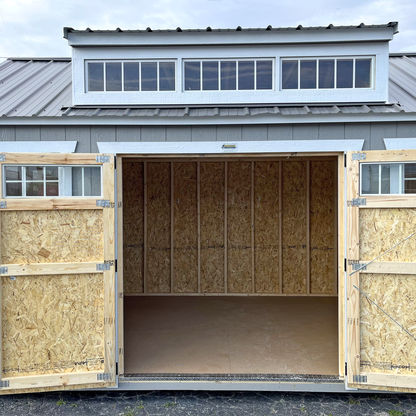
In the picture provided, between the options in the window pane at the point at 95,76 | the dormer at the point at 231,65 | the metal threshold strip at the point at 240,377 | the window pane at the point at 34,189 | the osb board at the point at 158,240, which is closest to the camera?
the window pane at the point at 34,189

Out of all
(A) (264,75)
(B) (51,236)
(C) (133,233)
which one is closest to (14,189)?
(B) (51,236)

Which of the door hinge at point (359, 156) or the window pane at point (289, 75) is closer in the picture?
the door hinge at point (359, 156)

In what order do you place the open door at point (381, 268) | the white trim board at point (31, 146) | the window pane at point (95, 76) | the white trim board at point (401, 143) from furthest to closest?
the window pane at point (95, 76) → the white trim board at point (31, 146) → the white trim board at point (401, 143) → the open door at point (381, 268)

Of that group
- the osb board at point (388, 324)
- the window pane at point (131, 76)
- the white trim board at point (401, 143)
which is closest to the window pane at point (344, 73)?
the white trim board at point (401, 143)

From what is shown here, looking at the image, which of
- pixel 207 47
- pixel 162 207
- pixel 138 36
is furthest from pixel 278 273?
pixel 138 36

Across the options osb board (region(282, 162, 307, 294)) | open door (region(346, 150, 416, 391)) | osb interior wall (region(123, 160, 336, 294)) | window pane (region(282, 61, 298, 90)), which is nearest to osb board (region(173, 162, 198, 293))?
osb interior wall (region(123, 160, 336, 294))

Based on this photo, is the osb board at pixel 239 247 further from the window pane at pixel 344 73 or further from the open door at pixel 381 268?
the open door at pixel 381 268

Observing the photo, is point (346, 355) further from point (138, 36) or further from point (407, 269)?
point (138, 36)

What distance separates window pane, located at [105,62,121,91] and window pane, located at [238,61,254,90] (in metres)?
1.85

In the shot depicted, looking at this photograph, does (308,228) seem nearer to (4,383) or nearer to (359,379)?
(359,379)

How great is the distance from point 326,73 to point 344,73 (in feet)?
0.86

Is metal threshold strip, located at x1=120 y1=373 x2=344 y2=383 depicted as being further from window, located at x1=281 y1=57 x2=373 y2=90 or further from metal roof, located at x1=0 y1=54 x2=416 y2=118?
window, located at x1=281 y1=57 x2=373 y2=90

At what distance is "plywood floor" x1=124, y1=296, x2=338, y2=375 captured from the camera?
461 cm

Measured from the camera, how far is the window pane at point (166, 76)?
5230 millimetres
